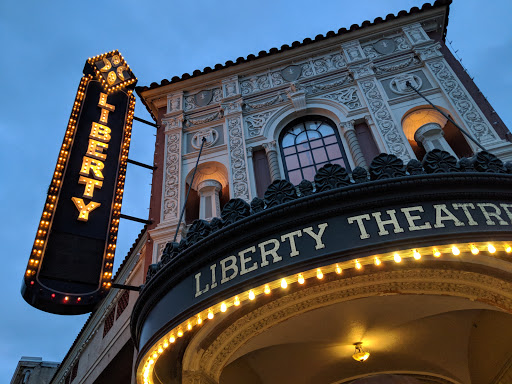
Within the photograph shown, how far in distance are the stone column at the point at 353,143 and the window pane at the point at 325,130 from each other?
21.9 inches

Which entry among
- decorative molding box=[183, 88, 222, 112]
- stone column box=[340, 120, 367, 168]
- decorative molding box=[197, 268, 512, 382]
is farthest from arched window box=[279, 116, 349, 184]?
decorative molding box=[197, 268, 512, 382]

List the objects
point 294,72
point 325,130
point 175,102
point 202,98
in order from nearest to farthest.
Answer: point 325,130, point 294,72, point 202,98, point 175,102

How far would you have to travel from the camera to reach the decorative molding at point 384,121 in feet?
34.4

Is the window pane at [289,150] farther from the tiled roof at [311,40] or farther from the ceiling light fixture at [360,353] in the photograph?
the ceiling light fixture at [360,353]

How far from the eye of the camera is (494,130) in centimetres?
1010

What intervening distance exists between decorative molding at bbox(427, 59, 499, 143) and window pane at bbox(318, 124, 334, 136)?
3186mm

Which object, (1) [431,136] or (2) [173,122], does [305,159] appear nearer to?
(1) [431,136]

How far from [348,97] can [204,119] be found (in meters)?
4.41

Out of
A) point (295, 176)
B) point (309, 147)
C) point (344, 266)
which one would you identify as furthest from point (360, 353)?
point (309, 147)

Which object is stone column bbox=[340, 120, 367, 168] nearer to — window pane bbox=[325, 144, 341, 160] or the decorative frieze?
window pane bbox=[325, 144, 341, 160]

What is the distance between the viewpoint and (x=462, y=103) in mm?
10961

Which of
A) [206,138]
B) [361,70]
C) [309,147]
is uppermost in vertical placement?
[361,70]

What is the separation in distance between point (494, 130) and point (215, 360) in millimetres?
8230

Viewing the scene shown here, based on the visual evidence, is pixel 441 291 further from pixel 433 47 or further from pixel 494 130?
pixel 433 47
